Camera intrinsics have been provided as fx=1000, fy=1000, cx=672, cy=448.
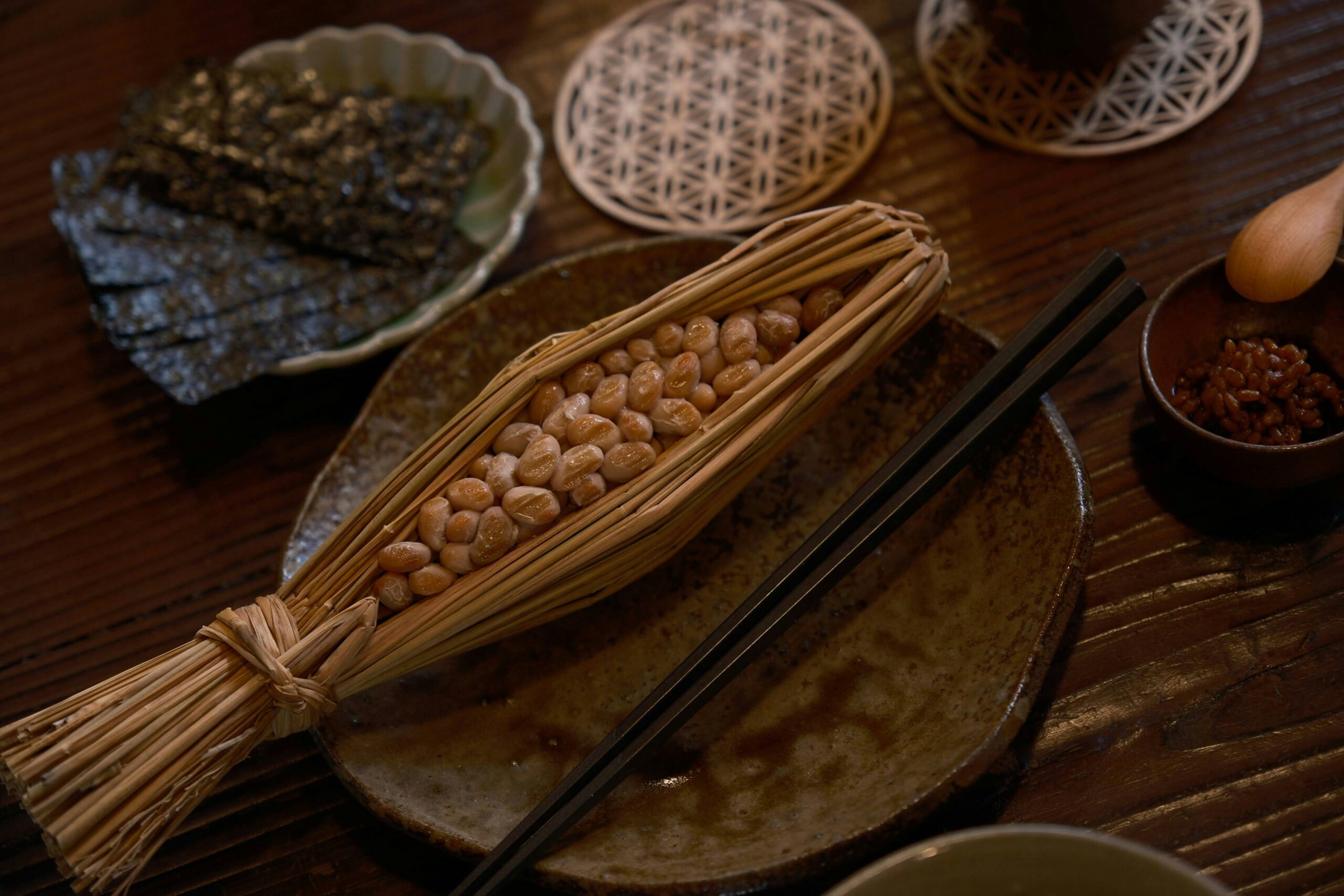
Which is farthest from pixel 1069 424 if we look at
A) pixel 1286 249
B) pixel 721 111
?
pixel 721 111

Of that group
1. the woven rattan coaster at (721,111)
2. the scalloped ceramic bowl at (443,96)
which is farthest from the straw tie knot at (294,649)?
the woven rattan coaster at (721,111)

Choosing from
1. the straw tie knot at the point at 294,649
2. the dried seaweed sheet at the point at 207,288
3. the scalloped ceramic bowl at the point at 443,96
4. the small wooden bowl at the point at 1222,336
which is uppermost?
the small wooden bowl at the point at 1222,336

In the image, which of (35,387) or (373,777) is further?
(35,387)

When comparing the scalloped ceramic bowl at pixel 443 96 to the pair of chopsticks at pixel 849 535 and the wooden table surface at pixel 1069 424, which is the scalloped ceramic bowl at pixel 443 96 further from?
the pair of chopsticks at pixel 849 535

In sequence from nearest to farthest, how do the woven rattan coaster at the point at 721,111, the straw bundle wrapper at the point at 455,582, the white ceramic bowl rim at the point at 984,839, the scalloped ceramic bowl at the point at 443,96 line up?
the white ceramic bowl rim at the point at 984,839 < the straw bundle wrapper at the point at 455,582 < the scalloped ceramic bowl at the point at 443,96 < the woven rattan coaster at the point at 721,111

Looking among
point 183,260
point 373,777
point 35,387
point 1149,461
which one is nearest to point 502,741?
point 373,777

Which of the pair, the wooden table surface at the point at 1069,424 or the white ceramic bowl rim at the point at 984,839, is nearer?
the white ceramic bowl rim at the point at 984,839

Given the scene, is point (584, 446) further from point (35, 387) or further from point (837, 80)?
point (35, 387)
